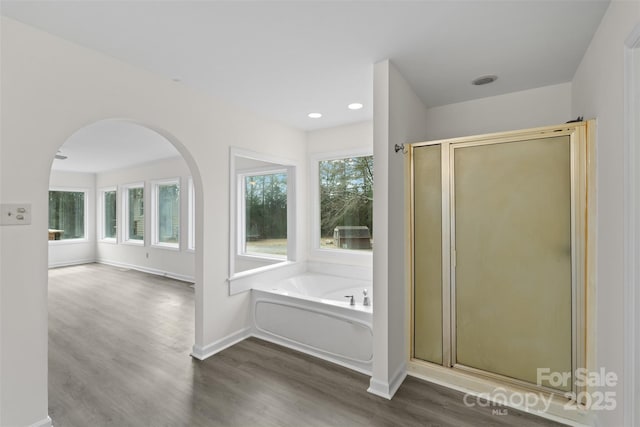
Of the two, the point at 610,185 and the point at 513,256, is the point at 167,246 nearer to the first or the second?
the point at 513,256

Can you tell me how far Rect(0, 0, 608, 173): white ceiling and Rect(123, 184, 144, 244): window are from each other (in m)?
5.27

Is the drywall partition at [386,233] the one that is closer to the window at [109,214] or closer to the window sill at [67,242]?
the window at [109,214]

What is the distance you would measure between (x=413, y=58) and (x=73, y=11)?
7.05 feet

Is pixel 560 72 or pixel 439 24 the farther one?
pixel 560 72

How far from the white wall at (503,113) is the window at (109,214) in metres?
7.81

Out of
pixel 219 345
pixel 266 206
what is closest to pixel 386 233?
pixel 219 345

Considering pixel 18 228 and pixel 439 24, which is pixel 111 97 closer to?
pixel 18 228

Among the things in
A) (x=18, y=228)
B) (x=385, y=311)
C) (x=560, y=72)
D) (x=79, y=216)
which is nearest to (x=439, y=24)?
(x=560, y=72)

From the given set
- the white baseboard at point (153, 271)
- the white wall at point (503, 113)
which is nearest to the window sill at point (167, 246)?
the white baseboard at point (153, 271)

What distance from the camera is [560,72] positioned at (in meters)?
2.40

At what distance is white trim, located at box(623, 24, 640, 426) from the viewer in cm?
134

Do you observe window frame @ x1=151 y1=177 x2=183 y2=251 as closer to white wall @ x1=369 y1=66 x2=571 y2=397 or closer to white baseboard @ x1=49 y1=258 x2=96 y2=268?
white baseboard @ x1=49 y1=258 x2=96 y2=268

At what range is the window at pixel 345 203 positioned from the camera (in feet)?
12.5

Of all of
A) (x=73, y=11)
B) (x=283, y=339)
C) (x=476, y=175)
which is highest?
(x=73, y=11)
